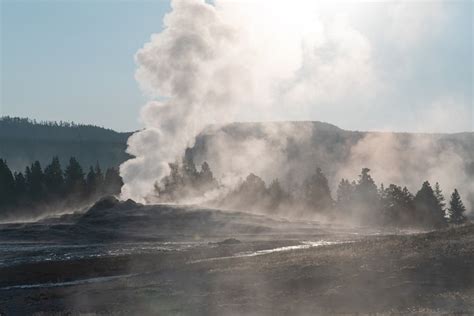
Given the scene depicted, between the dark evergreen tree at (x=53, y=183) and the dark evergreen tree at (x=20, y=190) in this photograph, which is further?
the dark evergreen tree at (x=53, y=183)

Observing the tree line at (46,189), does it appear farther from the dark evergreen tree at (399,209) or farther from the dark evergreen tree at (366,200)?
the dark evergreen tree at (399,209)

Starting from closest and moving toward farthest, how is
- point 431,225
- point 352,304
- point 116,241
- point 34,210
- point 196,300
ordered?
point 352,304
point 196,300
point 116,241
point 431,225
point 34,210

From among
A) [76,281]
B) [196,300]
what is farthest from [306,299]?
[76,281]

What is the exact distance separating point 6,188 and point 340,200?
67932mm

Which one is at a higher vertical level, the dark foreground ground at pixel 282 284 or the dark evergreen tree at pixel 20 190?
the dark evergreen tree at pixel 20 190

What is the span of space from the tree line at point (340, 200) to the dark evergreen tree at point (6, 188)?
31521 millimetres

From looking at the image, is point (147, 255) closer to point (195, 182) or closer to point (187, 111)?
point (187, 111)

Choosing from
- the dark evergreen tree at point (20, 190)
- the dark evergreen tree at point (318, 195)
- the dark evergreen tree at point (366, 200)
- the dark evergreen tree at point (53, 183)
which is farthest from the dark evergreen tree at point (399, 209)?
the dark evergreen tree at point (20, 190)

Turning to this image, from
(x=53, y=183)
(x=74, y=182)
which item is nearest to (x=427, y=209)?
(x=74, y=182)

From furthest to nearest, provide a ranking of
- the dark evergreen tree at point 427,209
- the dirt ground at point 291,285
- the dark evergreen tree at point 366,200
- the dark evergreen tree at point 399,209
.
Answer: the dark evergreen tree at point 366,200
the dark evergreen tree at point 399,209
the dark evergreen tree at point 427,209
the dirt ground at point 291,285

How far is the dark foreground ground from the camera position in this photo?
28938 mm

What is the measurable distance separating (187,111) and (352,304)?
8732cm

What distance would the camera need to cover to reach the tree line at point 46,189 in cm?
12738

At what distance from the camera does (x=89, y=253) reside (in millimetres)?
62500
